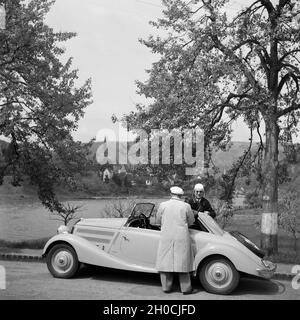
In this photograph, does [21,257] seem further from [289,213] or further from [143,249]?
[289,213]

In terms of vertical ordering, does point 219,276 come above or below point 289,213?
above

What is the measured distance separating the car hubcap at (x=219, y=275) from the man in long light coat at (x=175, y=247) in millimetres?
327

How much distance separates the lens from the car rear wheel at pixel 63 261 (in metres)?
9.92

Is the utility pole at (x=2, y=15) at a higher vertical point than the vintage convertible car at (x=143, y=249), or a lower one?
higher

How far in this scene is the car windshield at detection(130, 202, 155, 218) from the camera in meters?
10.0

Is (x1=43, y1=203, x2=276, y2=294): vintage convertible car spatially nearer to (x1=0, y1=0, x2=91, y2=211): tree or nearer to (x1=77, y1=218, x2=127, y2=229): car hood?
(x1=77, y1=218, x2=127, y2=229): car hood

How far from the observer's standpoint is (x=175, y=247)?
902 cm

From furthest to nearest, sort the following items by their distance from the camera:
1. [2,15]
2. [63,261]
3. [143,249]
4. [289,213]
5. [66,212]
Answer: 1. [289,213]
2. [66,212]
3. [2,15]
4. [63,261]
5. [143,249]

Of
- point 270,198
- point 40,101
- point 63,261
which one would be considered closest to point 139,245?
point 63,261

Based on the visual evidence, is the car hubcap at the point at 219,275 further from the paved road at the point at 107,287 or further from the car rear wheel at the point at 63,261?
the car rear wheel at the point at 63,261

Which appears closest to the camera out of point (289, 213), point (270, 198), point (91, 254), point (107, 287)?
point (107, 287)

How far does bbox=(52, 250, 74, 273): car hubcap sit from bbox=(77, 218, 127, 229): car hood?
75 centimetres

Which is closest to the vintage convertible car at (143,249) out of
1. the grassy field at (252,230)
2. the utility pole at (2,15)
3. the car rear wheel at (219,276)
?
the car rear wheel at (219,276)

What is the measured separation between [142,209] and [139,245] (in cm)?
83
